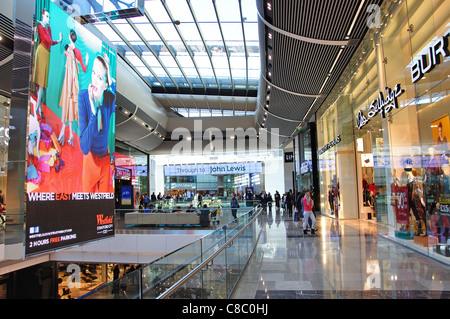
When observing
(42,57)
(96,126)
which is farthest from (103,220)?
(42,57)

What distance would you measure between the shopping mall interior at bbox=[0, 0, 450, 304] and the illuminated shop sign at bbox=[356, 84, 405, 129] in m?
0.07

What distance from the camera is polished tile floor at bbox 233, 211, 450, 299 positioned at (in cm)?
413

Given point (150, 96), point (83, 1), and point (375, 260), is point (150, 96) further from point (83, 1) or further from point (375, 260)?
point (375, 260)

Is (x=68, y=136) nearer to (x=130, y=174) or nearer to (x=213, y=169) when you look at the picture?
(x=130, y=174)

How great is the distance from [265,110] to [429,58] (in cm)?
1249

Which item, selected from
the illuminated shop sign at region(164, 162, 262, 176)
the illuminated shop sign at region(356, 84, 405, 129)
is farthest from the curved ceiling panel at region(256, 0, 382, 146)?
the illuminated shop sign at region(164, 162, 262, 176)

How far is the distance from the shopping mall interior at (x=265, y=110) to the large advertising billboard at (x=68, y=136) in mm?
36

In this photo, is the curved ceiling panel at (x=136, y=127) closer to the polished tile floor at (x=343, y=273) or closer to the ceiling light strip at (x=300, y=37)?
the ceiling light strip at (x=300, y=37)

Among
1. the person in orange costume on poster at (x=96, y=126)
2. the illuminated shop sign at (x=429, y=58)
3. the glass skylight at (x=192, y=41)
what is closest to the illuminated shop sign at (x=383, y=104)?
the illuminated shop sign at (x=429, y=58)

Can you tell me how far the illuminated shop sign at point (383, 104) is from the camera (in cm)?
761

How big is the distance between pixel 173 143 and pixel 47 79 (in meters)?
23.7

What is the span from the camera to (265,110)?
60.2 ft

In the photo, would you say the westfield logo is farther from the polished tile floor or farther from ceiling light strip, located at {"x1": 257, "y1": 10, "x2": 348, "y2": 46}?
ceiling light strip, located at {"x1": 257, "y1": 10, "x2": 348, "y2": 46}

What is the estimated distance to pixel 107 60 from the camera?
24.9 feet
